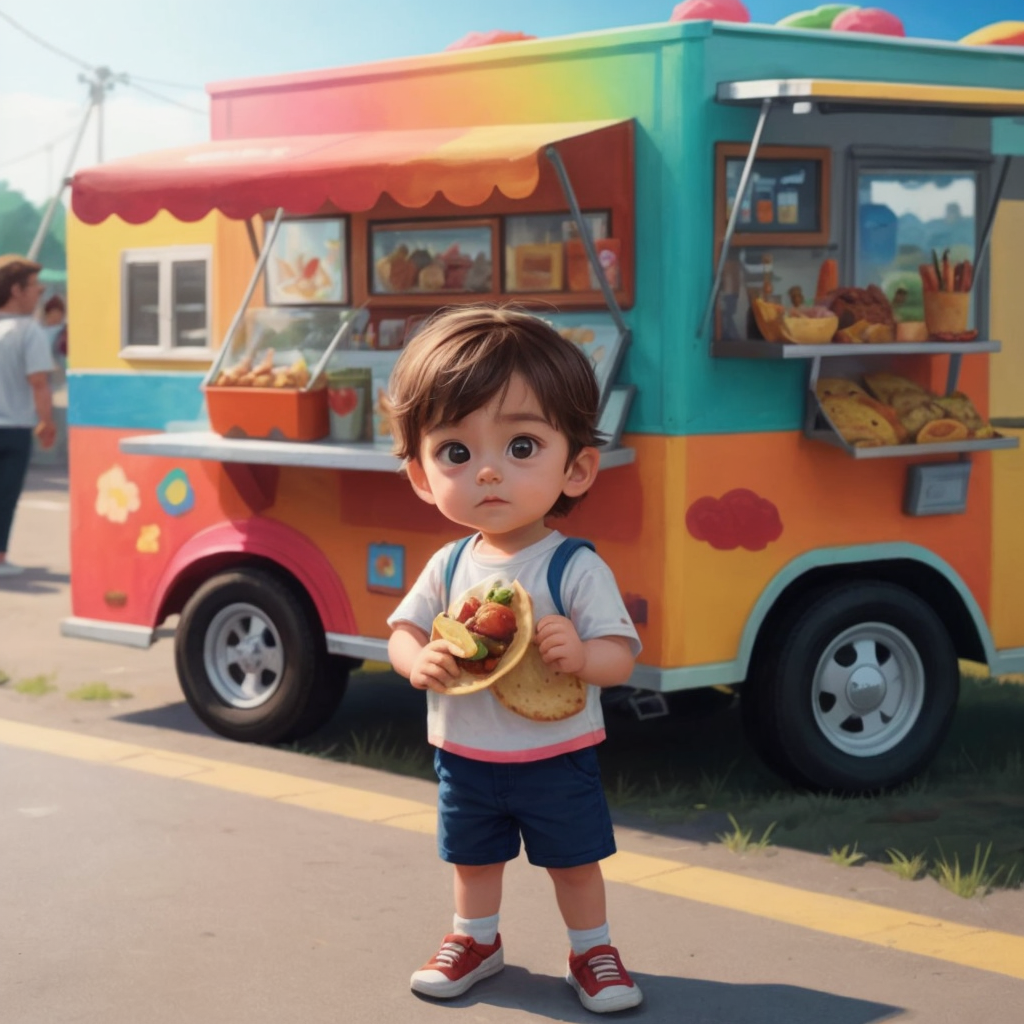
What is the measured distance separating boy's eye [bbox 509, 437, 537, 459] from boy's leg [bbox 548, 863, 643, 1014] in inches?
38.7

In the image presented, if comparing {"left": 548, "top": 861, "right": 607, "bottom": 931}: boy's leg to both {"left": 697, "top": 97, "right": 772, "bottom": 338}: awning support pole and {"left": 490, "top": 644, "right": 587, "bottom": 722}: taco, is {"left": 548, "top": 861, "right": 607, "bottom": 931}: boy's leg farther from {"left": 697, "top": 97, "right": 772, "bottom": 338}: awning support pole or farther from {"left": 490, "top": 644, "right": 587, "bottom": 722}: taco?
{"left": 697, "top": 97, "right": 772, "bottom": 338}: awning support pole

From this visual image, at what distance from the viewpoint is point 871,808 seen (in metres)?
6.27

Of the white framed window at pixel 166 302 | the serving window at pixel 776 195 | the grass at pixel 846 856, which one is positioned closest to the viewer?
the grass at pixel 846 856

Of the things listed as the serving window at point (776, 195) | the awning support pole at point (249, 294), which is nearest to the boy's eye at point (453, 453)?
the serving window at point (776, 195)

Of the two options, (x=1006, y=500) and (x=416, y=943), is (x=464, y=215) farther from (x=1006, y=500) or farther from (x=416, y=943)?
(x=416, y=943)

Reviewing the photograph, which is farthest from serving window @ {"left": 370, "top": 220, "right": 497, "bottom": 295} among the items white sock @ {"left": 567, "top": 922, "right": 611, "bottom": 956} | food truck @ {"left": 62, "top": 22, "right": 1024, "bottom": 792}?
white sock @ {"left": 567, "top": 922, "right": 611, "bottom": 956}

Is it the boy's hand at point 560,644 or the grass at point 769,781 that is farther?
the grass at point 769,781

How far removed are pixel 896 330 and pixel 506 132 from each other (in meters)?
1.50

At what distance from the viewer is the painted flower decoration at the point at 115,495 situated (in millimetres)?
7863

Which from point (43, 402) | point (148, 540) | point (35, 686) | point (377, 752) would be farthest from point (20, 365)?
point (377, 752)

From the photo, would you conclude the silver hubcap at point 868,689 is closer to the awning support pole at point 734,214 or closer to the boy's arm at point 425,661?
the awning support pole at point 734,214

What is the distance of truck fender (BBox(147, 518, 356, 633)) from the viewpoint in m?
7.09

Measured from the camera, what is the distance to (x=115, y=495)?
7.94 metres

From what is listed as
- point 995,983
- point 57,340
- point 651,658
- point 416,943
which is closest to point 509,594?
point 416,943
